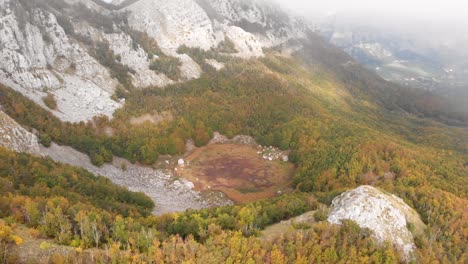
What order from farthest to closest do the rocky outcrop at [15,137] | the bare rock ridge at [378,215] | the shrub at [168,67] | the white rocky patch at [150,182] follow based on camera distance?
the shrub at [168,67], the white rocky patch at [150,182], the rocky outcrop at [15,137], the bare rock ridge at [378,215]

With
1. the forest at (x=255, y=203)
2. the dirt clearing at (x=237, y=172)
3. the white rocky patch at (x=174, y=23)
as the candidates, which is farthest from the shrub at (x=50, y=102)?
the white rocky patch at (x=174, y=23)

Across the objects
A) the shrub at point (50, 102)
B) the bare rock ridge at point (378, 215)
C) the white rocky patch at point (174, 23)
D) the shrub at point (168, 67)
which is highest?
the white rocky patch at point (174, 23)

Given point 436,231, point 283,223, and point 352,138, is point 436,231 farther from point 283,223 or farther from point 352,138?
point 352,138

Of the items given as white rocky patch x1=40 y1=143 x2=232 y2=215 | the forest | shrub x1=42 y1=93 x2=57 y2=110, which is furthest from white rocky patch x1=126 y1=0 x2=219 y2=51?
white rocky patch x1=40 y1=143 x2=232 y2=215

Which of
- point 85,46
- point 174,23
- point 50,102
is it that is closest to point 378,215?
point 50,102

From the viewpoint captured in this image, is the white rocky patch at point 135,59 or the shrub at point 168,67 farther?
the shrub at point 168,67

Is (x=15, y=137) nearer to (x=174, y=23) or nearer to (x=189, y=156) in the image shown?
(x=189, y=156)

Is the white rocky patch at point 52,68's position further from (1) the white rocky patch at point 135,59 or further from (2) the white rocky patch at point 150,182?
(2) the white rocky patch at point 150,182

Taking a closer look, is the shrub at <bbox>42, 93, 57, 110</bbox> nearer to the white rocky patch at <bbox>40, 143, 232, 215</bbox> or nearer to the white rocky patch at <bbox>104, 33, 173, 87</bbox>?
the white rocky patch at <bbox>40, 143, 232, 215</bbox>
